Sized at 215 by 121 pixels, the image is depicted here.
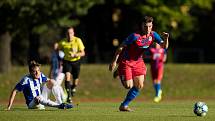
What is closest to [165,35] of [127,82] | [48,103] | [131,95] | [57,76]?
[127,82]

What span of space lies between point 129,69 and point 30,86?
235cm

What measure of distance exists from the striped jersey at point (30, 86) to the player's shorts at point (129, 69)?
1865 millimetres

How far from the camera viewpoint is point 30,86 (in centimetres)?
1909

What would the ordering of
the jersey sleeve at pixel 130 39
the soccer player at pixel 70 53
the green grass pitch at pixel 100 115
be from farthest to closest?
1. the soccer player at pixel 70 53
2. the jersey sleeve at pixel 130 39
3. the green grass pitch at pixel 100 115

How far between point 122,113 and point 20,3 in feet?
Answer: 68.9

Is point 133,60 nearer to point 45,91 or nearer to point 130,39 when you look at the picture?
point 130,39

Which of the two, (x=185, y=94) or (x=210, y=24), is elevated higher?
(x=210, y=24)

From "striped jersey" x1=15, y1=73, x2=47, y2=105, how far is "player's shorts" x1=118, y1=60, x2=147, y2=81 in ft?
6.12

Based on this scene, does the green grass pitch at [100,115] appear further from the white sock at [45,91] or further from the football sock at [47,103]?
the white sock at [45,91]

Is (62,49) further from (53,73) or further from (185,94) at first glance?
(185,94)

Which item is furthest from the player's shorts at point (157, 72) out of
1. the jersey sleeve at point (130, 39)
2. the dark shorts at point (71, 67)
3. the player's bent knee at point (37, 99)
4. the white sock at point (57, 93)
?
the player's bent knee at point (37, 99)

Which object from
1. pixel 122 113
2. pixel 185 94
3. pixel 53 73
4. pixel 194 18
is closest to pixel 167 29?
pixel 194 18

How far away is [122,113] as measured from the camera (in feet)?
58.4

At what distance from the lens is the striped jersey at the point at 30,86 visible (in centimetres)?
1908
